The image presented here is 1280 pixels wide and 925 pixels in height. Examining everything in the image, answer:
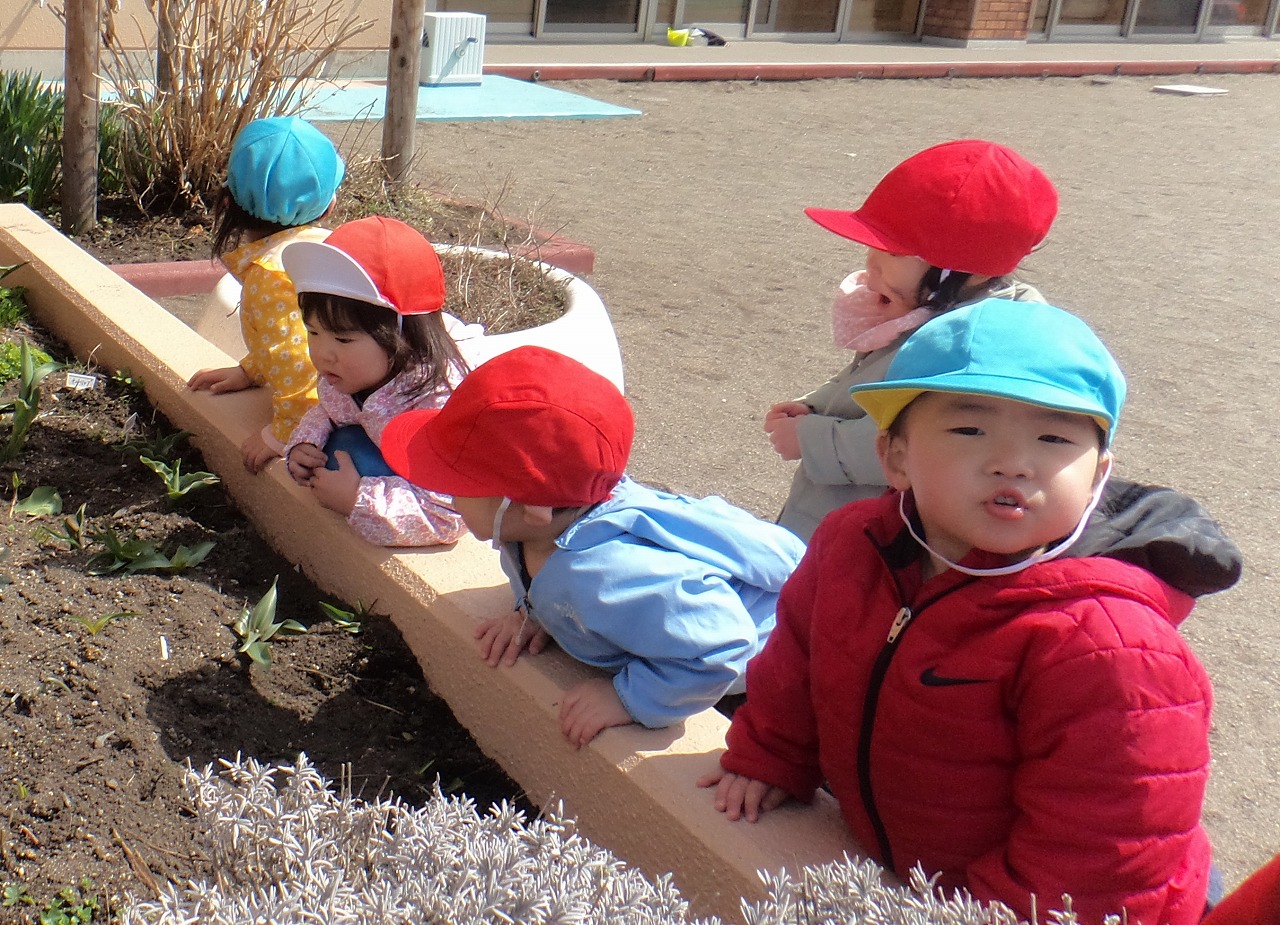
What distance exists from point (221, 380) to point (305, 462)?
718 millimetres

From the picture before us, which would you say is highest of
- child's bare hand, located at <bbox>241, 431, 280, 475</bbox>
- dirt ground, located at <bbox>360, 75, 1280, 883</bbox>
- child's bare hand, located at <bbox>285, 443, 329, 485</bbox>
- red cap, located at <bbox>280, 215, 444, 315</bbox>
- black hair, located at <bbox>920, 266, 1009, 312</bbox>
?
black hair, located at <bbox>920, 266, 1009, 312</bbox>

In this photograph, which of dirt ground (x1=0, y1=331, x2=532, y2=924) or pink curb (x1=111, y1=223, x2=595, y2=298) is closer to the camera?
dirt ground (x1=0, y1=331, x2=532, y2=924)

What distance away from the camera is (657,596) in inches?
93.7

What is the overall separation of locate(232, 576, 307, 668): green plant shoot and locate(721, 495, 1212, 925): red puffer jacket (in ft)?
3.80

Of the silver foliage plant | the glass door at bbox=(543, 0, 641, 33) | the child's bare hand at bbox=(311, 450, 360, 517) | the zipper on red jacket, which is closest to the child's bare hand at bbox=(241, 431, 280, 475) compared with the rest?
the child's bare hand at bbox=(311, 450, 360, 517)

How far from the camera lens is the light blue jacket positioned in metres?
2.38

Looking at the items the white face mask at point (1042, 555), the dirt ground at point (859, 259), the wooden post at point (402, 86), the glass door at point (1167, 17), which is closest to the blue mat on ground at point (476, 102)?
the dirt ground at point (859, 259)

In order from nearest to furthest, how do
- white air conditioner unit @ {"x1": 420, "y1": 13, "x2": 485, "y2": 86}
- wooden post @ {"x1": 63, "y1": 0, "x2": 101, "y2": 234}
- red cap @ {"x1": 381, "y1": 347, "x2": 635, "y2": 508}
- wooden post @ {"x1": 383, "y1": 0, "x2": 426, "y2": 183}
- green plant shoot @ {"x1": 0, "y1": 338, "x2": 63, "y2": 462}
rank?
red cap @ {"x1": 381, "y1": 347, "x2": 635, "y2": 508} < green plant shoot @ {"x1": 0, "y1": 338, "x2": 63, "y2": 462} < wooden post @ {"x1": 63, "y1": 0, "x2": 101, "y2": 234} < wooden post @ {"x1": 383, "y1": 0, "x2": 426, "y2": 183} < white air conditioner unit @ {"x1": 420, "y1": 13, "x2": 485, "y2": 86}

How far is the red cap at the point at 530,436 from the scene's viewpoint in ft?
7.71

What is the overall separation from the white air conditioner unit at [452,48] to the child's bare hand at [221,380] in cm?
865

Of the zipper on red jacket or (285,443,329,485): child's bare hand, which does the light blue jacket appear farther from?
(285,443,329,485): child's bare hand

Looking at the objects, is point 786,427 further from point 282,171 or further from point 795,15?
point 795,15

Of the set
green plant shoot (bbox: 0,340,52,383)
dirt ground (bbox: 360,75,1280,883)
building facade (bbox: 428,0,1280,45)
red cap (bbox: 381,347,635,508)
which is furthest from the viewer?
building facade (bbox: 428,0,1280,45)

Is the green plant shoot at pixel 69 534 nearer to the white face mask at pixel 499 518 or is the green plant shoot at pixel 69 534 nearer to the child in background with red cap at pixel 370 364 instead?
the child in background with red cap at pixel 370 364
